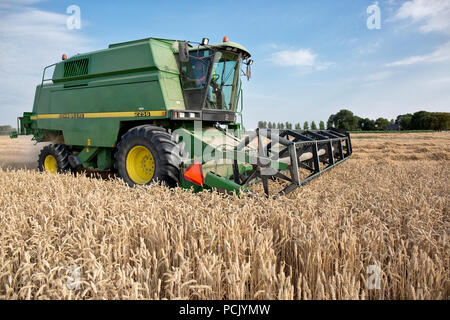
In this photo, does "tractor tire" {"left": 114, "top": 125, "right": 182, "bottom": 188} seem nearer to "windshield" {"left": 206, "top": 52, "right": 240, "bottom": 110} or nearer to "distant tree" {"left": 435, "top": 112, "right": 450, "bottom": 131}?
"windshield" {"left": 206, "top": 52, "right": 240, "bottom": 110}

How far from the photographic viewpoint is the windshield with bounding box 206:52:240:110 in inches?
205

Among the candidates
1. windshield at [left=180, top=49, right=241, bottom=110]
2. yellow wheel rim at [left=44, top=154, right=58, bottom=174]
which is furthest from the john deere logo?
windshield at [left=180, top=49, right=241, bottom=110]

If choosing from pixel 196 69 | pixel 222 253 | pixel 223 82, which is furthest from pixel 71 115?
pixel 222 253

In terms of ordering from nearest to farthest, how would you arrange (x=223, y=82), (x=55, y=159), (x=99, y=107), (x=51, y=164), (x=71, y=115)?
(x=223, y=82) → (x=99, y=107) → (x=71, y=115) → (x=55, y=159) → (x=51, y=164)

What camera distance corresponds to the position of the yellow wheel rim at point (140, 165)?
468 centimetres

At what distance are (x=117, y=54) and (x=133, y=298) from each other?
516 centimetres

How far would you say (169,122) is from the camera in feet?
16.7

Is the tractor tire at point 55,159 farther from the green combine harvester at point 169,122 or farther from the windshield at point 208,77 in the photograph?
the windshield at point 208,77

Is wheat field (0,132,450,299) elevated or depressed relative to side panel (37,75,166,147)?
depressed

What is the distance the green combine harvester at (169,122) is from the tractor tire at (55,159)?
0.03m

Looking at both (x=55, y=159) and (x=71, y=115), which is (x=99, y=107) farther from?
(x=55, y=159)

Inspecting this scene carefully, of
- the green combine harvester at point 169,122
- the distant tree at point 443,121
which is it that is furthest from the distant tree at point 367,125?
the green combine harvester at point 169,122

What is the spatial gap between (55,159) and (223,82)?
414cm
